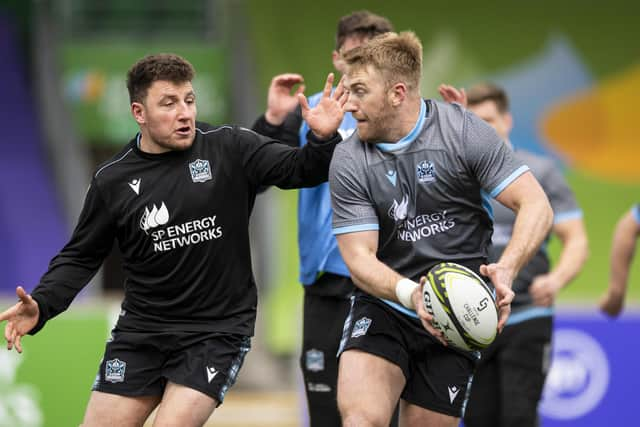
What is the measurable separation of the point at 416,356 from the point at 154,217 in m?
1.49

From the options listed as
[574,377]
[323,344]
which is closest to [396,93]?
[323,344]

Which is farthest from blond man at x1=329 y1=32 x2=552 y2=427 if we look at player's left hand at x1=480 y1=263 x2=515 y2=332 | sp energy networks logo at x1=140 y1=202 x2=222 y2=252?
sp energy networks logo at x1=140 y1=202 x2=222 y2=252

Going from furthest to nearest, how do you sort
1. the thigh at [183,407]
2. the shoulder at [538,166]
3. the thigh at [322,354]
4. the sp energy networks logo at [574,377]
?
the sp energy networks logo at [574,377], the shoulder at [538,166], the thigh at [322,354], the thigh at [183,407]

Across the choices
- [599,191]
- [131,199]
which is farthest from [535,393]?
[599,191]

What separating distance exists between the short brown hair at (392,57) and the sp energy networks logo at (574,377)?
475 centimetres

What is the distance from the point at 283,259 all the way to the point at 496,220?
7.60m

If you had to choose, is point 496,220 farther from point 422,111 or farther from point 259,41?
point 259,41

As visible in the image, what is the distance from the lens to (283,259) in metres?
14.8

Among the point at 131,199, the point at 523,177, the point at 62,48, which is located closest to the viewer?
the point at 523,177

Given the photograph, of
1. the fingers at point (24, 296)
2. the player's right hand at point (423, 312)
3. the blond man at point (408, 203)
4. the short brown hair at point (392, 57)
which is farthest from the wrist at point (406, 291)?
the fingers at point (24, 296)

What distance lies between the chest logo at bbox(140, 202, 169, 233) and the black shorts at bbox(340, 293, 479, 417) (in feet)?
3.63

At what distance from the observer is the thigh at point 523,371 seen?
7305 millimetres

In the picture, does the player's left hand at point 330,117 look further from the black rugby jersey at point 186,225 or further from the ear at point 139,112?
the ear at point 139,112

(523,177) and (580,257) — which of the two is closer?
(523,177)
